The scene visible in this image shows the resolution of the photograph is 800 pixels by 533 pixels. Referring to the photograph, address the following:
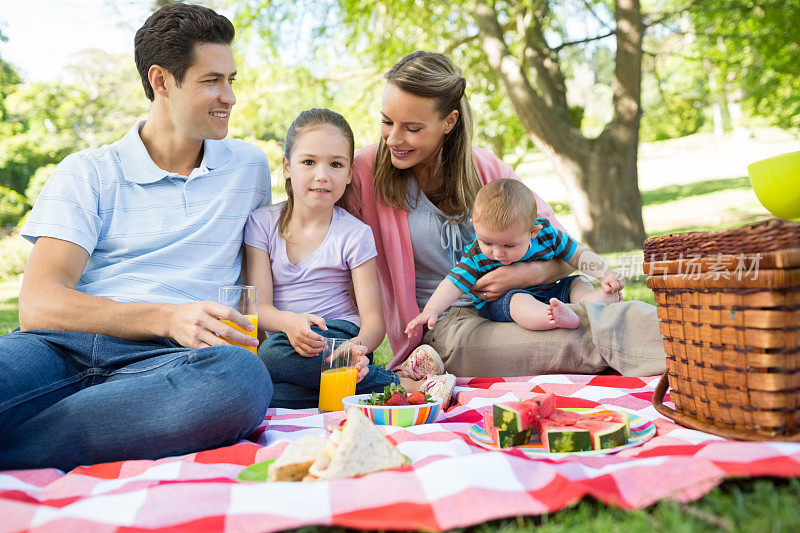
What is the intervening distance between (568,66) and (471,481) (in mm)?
11391

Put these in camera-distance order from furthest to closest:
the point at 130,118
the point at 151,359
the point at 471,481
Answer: the point at 130,118 → the point at 151,359 → the point at 471,481

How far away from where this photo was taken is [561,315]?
2848 millimetres

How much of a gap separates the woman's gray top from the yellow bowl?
4.58 ft

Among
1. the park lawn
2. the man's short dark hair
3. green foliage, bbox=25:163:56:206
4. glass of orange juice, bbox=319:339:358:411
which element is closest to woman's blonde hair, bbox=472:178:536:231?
glass of orange juice, bbox=319:339:358:411

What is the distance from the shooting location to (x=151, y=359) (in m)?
2.24

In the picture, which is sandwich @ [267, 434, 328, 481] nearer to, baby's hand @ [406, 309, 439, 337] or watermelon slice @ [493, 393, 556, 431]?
watermelon slice @ [493, 393, 556, 431]

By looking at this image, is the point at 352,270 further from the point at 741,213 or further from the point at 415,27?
the point at 741,213

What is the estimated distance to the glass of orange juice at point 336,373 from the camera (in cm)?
253

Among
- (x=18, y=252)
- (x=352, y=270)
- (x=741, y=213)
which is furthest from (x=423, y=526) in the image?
(x=18, y=252)

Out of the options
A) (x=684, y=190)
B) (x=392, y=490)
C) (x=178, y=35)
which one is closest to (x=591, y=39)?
(x=178, y=35)

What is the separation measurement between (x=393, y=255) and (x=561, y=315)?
0.82 m

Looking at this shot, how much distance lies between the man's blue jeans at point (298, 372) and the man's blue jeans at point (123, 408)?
52 cm

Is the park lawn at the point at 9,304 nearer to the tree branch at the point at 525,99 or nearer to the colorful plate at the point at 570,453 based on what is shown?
the colorful plate at the point at 570,453

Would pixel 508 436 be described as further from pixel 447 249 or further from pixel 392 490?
pixel 447 249
